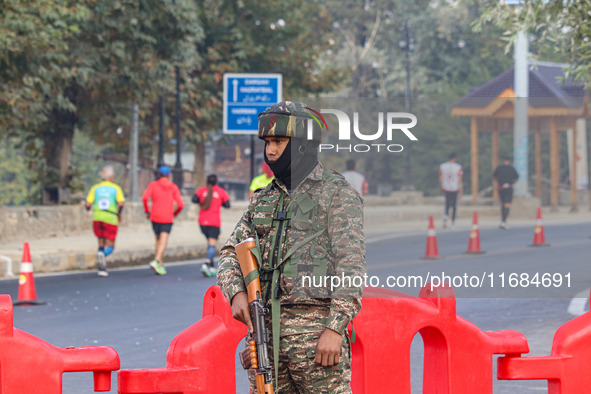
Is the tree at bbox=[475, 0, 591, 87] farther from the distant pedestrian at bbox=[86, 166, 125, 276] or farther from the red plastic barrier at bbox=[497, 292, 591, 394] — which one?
the red plastic barrier at bbox=[497, 292, 591, 394]

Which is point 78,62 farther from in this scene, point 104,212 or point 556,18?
point 556,18

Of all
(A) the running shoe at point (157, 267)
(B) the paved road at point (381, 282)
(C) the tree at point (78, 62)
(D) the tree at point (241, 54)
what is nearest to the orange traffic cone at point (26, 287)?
(B) the paved road at point (381, 282)

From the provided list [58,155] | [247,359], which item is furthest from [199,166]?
[247,359]

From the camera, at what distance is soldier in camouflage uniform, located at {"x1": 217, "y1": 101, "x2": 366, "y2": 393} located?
3.65m

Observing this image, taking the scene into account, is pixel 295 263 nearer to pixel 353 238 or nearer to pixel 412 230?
pixel 353 238

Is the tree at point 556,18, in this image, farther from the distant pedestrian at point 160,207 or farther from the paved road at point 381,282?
the distant pedestrian at point 160,207

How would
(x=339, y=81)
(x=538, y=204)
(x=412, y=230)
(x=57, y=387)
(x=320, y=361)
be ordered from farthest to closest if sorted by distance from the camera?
1. (x=339, y=81)
2. (x=538, y=204)
3. (x=412, y=230)
4. (x=57, y=387)
5. (x=320, y=361)

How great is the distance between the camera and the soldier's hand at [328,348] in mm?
3531

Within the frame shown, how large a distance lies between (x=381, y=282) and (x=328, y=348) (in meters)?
0.94

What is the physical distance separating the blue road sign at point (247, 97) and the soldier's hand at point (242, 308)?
19288mm

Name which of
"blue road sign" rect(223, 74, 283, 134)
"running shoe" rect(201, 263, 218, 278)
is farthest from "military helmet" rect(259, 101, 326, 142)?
"blue road sign" rect(223, 74, 283, 134)

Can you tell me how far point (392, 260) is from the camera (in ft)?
14.6

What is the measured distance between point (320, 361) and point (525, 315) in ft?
25.1

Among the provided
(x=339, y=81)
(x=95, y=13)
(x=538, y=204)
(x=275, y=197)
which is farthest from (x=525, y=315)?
(x=339, y=81)
